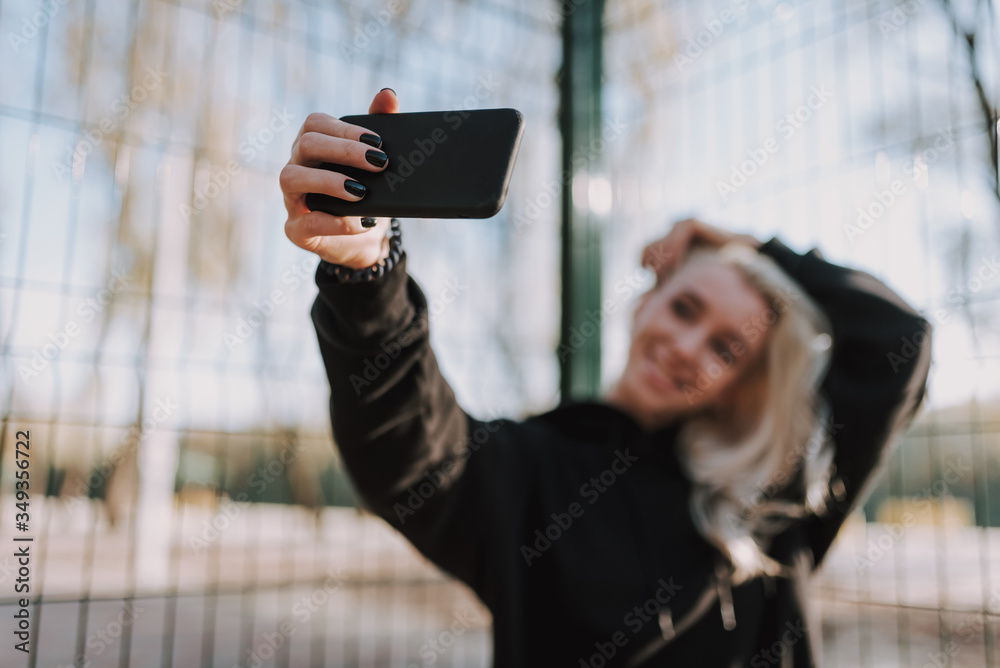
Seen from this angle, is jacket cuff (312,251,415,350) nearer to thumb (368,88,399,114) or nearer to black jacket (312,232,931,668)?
black jacket (312,232,931,668)

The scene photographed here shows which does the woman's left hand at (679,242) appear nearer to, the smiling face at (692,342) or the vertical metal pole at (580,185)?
the smiling face at (692,342)

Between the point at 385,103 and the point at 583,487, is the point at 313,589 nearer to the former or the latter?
the point at 583,487

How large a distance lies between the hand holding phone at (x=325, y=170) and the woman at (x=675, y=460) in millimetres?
139

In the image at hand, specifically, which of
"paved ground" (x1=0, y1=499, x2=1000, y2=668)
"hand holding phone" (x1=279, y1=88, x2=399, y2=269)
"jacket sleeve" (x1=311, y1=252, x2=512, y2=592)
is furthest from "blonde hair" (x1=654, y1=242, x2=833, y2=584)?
"hand holding phone" (x1=279, y1=88, x2=399, y2=269)

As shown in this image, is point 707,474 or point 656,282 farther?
point 656,282

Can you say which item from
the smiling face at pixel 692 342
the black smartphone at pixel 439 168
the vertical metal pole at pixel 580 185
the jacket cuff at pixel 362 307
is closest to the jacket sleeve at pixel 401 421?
the jacket cuff at pixel 362 307

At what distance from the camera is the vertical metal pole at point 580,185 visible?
1.60 meters

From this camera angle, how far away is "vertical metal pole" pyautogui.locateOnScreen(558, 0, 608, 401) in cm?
160

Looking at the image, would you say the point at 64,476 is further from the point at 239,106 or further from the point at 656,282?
the point at 656,282

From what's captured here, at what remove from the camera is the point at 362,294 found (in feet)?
1.91

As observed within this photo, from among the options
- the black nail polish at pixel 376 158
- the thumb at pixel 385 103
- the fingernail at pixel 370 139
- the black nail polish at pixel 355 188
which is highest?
the thumb at pixel 385 103

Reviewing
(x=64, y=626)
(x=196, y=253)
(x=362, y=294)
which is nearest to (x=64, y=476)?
(x=64, y=626)

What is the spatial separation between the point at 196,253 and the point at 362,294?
0.89 metres

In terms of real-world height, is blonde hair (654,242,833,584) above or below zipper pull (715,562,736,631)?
above
